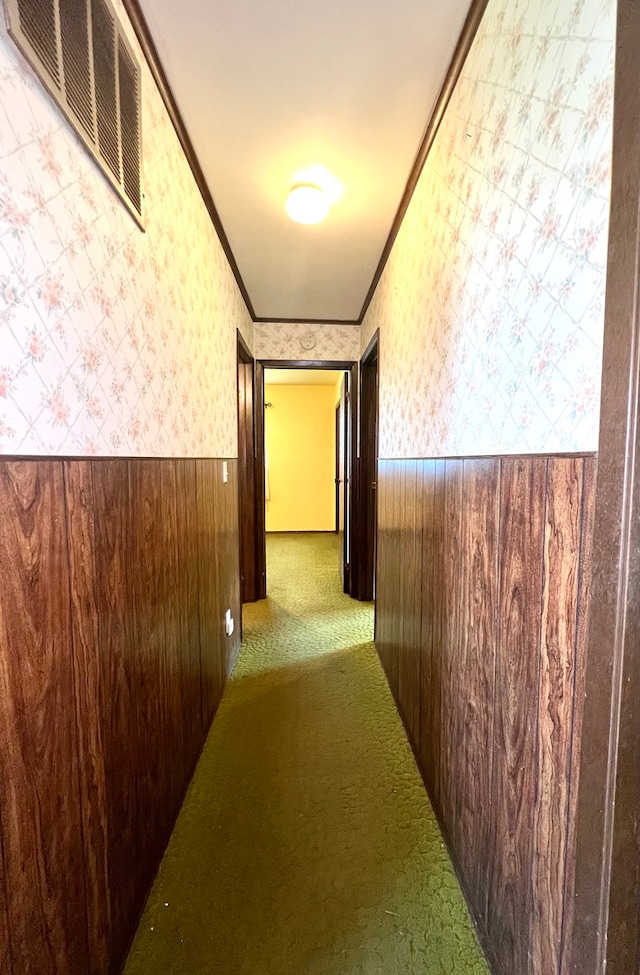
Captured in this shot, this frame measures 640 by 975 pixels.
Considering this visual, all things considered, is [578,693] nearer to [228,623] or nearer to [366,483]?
[228,623]

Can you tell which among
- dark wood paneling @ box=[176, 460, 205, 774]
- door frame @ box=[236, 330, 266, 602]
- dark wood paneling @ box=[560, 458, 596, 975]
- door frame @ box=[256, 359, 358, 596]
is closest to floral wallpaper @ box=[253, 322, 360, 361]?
door frame @ box=[256, 359, 358, 596]

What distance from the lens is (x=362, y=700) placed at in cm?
207

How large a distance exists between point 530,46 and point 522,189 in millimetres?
271

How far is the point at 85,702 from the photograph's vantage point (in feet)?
2.84

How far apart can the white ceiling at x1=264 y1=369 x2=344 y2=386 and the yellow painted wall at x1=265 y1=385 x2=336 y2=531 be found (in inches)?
5.1

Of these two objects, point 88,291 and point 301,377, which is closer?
point 88,291

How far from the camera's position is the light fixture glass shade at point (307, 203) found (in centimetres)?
176

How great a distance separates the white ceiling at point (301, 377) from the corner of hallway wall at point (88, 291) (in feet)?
12.5

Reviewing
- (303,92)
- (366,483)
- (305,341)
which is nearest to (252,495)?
(366,483)

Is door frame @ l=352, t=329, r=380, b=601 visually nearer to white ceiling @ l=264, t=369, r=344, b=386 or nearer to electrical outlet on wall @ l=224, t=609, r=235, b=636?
electrical outlet on wall @ l=224, t=609, r=235, b=636

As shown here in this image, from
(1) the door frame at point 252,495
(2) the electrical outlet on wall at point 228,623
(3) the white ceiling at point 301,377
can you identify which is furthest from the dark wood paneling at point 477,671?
(3) the white ceiling at point 301,377

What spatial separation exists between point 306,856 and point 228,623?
120 cm

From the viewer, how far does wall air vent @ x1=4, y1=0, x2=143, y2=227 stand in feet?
2.27

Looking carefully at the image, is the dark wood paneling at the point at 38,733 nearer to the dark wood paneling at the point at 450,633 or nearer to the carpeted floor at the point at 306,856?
the carpeted floor at the point at 306,856
